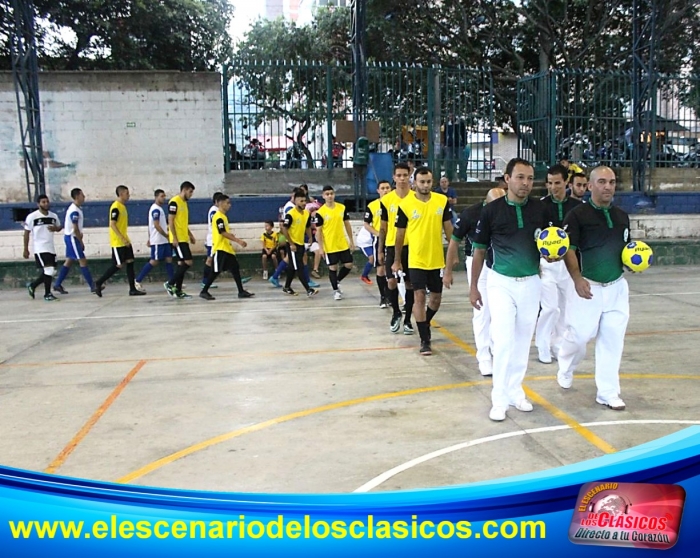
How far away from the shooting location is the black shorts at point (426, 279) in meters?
7.63

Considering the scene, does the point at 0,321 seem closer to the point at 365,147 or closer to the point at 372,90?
the point at 365,147

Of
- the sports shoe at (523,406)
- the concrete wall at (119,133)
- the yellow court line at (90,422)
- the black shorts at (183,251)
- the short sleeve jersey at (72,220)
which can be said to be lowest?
the yellow court line at (90,422)

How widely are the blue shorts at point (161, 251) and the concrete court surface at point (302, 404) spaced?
10.4 feet

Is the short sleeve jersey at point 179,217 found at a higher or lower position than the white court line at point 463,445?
higher

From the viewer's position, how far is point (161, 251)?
1350 centimetres

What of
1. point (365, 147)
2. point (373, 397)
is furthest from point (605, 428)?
point (365, 147)

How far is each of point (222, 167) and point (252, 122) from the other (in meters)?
1.19

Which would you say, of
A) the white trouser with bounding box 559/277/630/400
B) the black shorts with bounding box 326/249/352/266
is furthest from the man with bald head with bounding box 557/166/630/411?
the black shorts with bounding box 326/249/352/266

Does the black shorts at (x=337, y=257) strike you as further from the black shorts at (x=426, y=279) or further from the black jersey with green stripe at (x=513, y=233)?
the black jersey with green stripe at (x=513, y=233)

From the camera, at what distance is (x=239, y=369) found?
7523mm

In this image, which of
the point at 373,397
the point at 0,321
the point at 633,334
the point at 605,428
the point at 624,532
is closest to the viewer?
the point at 624,532

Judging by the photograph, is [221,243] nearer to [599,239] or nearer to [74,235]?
[74,235]

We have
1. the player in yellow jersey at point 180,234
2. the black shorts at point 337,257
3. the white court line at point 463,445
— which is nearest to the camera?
the white court line at point 463,445

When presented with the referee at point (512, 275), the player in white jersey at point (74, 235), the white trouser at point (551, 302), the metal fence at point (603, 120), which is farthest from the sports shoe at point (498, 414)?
the metal fence at point (603, 120)
